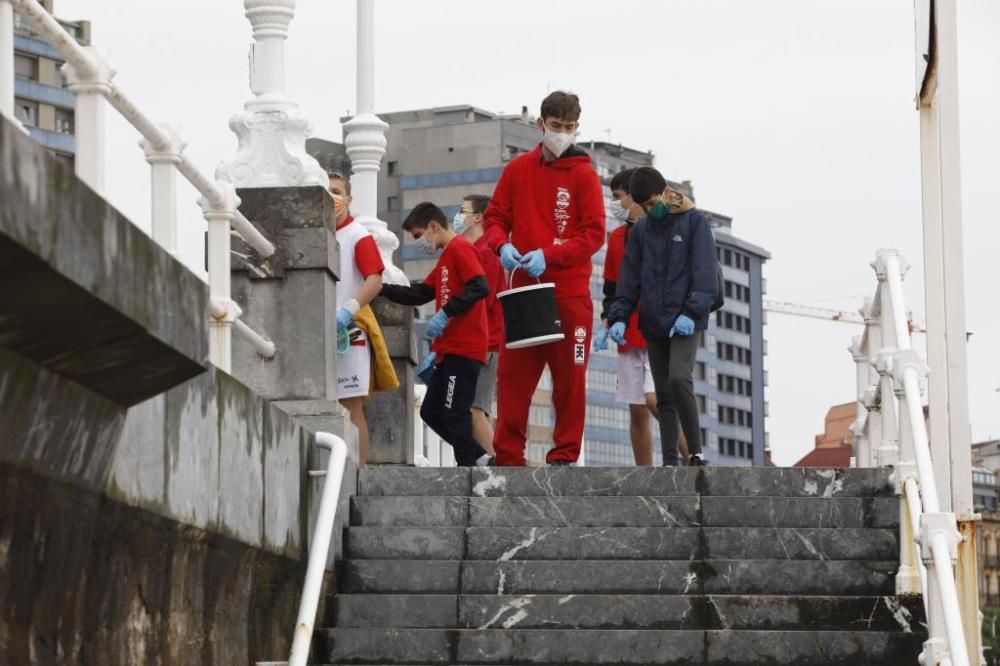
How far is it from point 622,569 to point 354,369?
2758mm

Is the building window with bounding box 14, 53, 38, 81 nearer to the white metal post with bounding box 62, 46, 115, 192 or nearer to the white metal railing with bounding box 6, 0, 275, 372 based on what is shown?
the white metal railing with bounding box 6, 0, 275, 372

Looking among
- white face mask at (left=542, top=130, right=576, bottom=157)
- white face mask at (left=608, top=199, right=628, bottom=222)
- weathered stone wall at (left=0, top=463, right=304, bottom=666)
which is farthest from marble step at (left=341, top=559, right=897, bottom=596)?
white face mask at (left=608, top=199, right=628, bottom=222)

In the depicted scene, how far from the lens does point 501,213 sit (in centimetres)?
1182

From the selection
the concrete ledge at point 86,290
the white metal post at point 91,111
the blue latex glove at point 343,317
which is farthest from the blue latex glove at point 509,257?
the concrete ledge at point 86,290

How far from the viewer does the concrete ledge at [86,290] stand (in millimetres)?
4465

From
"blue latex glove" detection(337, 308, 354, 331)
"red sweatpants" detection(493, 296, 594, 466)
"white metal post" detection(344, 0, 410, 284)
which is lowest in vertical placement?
"red sweatpants" detection(493, 296, 594, 466)

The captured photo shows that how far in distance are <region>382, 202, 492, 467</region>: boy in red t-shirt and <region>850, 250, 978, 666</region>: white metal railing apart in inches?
83.8

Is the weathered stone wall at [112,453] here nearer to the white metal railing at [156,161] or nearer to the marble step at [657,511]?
the white metal railing at [156,161]

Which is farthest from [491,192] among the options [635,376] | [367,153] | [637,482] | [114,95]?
[114,95]

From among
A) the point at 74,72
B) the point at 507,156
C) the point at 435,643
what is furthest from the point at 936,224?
the point at 507,156

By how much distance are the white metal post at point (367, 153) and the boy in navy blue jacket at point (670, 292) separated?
2731 millimetres

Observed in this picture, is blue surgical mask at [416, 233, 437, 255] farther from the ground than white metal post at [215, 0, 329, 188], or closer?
closer

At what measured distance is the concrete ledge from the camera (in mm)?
4465

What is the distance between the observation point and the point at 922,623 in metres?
9.23
